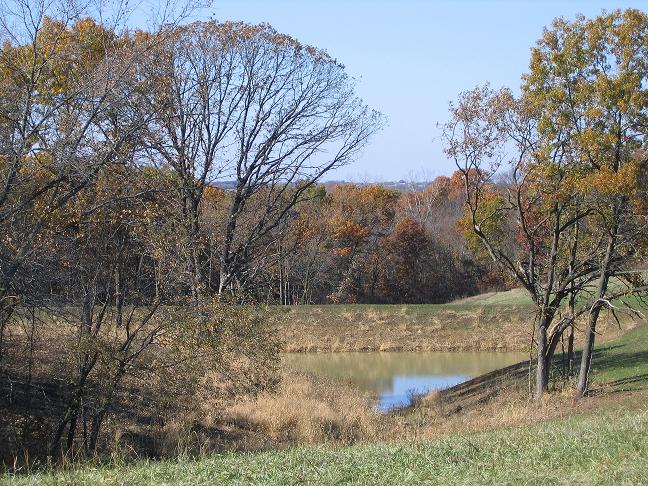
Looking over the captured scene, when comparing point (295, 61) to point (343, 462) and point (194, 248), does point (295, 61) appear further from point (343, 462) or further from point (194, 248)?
point (343, 462)

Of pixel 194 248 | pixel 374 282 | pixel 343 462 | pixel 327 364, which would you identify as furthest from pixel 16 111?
pixel 374 282

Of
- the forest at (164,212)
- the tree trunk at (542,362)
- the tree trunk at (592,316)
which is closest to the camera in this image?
the forest at (164,212)

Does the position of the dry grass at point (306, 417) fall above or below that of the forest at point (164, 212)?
below

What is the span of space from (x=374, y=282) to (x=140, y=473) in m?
60.4

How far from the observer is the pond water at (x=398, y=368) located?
27828 mm

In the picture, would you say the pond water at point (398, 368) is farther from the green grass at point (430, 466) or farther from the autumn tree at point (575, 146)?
the green grass at point (430, 466)

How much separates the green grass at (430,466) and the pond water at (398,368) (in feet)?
46.7

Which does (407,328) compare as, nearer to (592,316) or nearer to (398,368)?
(398,368)

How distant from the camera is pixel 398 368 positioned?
34.0 meters

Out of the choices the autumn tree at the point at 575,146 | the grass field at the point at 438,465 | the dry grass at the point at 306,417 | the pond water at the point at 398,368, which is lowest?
the pond water at the point at 398,368

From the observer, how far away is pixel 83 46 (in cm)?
1534

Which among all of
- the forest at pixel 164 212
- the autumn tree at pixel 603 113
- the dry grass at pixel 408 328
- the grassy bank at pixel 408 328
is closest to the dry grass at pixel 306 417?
the forest at pixel 164 212

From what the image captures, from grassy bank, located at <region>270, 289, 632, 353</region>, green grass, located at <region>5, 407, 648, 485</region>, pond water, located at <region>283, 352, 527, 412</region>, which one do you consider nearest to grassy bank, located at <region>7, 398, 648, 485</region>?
green grass, located at <region>5, 407, 648, 485</region>

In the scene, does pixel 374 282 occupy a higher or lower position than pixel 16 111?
lower
